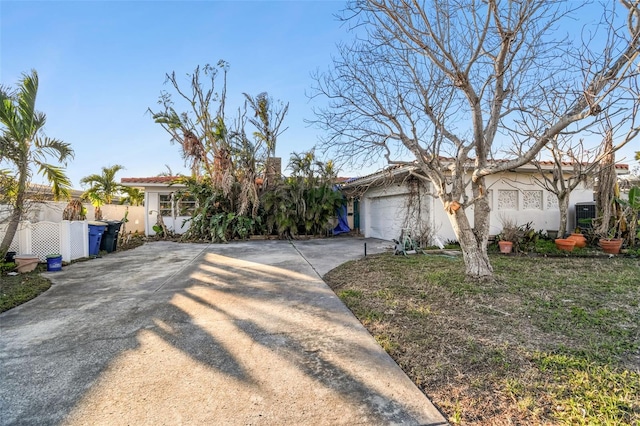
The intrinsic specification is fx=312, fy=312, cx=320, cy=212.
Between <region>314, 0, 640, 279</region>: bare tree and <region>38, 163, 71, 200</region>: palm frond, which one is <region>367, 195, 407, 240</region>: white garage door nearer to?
<region>314, 0, 640, 279</region>: bare tree

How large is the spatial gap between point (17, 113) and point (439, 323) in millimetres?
9536

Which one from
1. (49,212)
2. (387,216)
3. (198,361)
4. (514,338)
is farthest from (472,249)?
(49,212)

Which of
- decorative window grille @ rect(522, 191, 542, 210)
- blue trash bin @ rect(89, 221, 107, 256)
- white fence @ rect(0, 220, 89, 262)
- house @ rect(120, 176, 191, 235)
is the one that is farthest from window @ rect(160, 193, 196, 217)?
decorative window grille @ rect(522, 191, 542, 210)

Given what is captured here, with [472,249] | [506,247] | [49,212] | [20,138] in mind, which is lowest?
[506,247]

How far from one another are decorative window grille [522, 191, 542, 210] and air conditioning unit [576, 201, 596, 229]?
1.07 meters

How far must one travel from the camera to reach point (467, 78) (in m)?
4.72

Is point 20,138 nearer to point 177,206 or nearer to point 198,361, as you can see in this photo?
point 198,361

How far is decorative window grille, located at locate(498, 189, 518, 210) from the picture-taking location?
35.1 feet

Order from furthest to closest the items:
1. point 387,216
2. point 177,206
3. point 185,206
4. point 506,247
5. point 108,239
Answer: point 185,206, point 177,206, point 387,216, point 108,239, point 506,247

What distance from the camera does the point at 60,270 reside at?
24.1 feet

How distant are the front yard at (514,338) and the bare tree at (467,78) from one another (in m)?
1.16

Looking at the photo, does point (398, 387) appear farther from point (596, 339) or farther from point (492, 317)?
point (596, 339)

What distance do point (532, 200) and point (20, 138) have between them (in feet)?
48.6

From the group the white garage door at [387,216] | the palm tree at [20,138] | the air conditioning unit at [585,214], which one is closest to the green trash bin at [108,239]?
the palm tree at [20,138]
